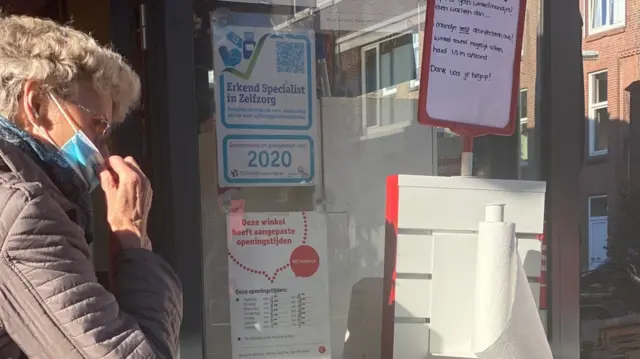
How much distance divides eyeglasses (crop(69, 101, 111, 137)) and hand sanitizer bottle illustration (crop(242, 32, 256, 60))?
1.36 metres

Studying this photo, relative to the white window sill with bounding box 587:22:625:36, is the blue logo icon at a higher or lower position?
lower

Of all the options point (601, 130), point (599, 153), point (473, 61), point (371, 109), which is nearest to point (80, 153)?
point (371, 109)

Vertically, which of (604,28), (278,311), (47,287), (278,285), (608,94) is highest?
(604,28)

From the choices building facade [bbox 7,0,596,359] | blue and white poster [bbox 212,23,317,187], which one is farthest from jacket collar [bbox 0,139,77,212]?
blue and white poster [bbox 212,23,317,187]

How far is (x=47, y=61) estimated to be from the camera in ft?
5.15

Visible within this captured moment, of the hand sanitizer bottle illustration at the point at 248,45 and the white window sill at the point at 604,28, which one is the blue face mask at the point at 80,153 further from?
the white window sill at the point at 604,28

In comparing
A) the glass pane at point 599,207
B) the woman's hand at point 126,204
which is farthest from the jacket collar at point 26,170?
the glass pane at point 599,207

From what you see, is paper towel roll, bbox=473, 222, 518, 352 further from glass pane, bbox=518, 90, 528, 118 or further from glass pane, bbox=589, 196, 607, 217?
glass pane, bbox=589, 196, 607, 217

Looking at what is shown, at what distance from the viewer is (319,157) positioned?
10.3 ft

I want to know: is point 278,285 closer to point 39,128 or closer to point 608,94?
point 39,128

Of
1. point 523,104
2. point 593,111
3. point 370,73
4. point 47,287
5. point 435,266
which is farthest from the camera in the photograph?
point 593,111

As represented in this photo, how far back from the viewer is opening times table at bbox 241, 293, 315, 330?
304 centimetres

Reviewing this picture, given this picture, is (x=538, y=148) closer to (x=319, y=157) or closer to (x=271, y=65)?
(x=319, y=157)

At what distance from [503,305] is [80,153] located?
1.72 m
